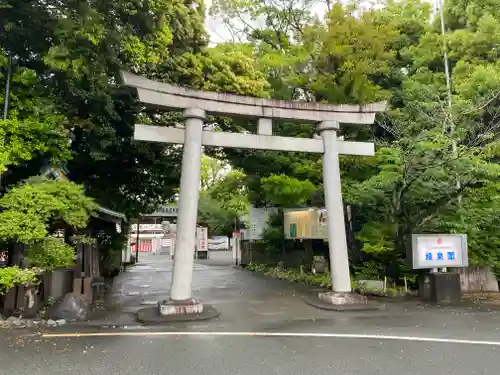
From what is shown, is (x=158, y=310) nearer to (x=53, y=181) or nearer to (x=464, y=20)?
(x=53, y=181)

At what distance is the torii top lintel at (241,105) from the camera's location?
9.59 m

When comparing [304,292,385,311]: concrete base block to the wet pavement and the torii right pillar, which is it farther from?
the wet pavement

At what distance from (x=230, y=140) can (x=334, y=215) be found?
3.50 m

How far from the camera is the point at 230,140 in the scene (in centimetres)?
1053

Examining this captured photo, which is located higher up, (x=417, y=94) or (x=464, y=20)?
(x=464, y=20)

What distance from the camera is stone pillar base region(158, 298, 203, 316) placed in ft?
30.2

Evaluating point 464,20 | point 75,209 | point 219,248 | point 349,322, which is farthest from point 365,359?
point 219,248

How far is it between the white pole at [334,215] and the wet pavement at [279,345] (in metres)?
1.20

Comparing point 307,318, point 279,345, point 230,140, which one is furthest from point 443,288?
point 230,140

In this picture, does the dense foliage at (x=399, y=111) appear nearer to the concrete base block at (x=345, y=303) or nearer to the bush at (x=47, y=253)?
the concrete base block at (x=345, y=303)

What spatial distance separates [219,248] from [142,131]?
41973 mm

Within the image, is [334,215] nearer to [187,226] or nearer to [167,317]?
[187,226]

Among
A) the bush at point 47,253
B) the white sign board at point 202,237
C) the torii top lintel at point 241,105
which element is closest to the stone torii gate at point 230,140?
the torii top lintel at point 241,105

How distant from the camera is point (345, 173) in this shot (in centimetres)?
1547
